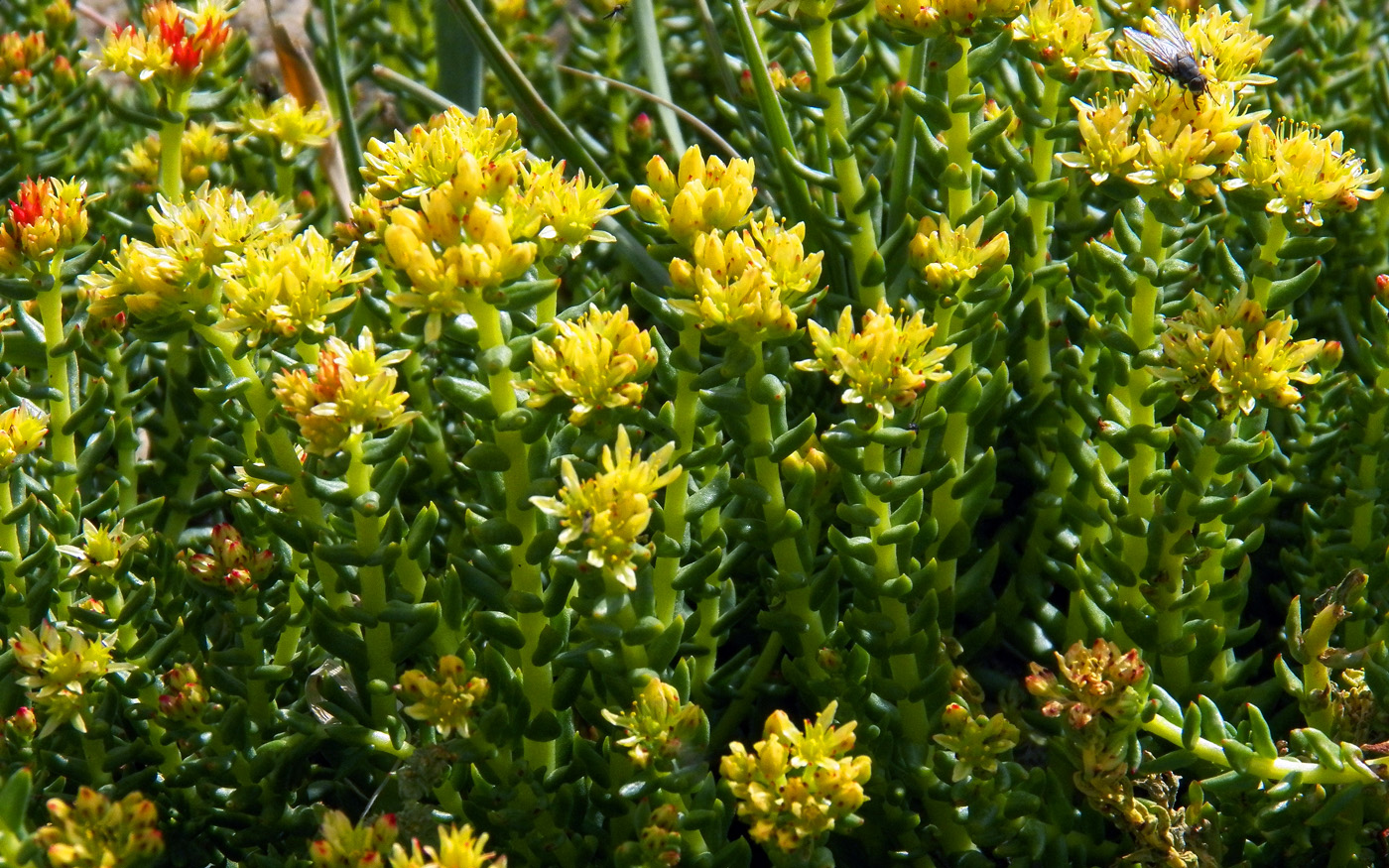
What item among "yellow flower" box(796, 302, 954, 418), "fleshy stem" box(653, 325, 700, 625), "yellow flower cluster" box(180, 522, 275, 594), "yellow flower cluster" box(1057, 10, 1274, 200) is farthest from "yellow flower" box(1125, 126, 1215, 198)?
"yellow flower cluster" box(180, 522, 275, 594)

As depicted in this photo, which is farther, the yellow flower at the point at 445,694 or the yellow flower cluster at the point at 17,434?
the yellow flower cluster at the point at 17,434

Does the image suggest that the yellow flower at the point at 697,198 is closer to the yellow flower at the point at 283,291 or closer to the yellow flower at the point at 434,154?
the yellow flower at the point at 434,154

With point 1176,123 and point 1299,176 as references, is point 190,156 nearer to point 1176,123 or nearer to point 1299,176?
point 1176,123

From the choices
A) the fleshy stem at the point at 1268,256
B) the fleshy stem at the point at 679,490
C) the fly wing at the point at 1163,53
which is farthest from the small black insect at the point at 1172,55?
the fleshy stem at the point at 679,490

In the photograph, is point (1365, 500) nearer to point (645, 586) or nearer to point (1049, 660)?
point (1049, 660)

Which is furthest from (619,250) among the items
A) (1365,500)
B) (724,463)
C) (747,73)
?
(1365,500)
